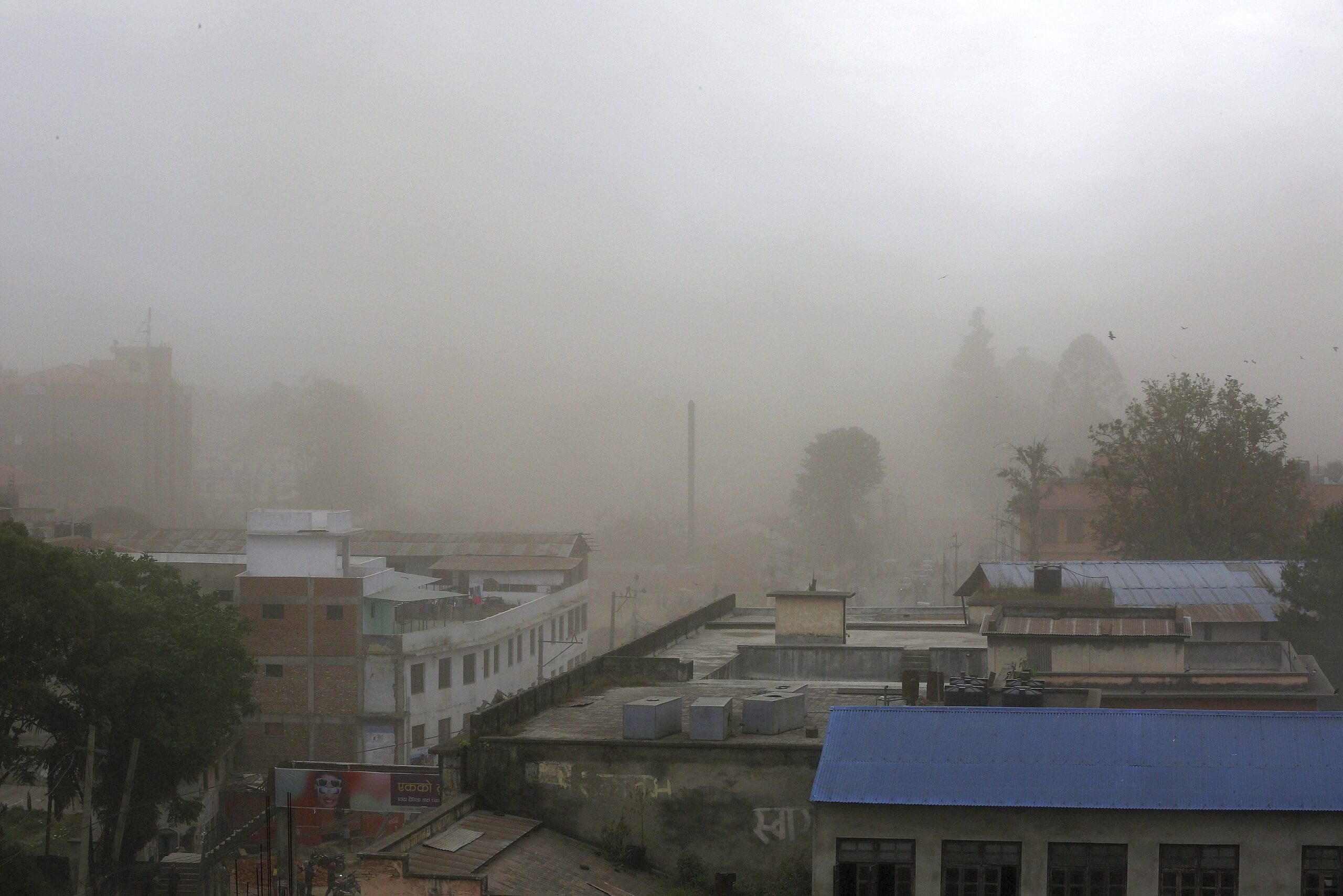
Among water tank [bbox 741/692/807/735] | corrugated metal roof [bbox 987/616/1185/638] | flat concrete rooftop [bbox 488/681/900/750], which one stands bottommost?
flat concrete rooftop [bbox 488/681/900/750]

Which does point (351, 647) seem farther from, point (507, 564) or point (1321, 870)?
point (1321, 870)

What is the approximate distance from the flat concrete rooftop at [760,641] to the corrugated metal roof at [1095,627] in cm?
370

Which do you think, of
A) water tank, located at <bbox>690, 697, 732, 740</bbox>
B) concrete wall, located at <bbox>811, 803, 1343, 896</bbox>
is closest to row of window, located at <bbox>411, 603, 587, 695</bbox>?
water tank, located at <bbox>690, 697, 732, 740</bbox>

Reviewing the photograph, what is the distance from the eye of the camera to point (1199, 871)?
13.1 m

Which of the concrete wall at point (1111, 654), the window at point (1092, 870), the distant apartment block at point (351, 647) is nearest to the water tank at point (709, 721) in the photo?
the window at point (1092, 870)

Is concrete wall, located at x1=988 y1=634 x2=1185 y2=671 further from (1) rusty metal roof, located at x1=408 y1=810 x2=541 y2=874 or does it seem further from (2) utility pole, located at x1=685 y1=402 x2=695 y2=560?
(2) utility pole, located at x1=685 y1=402 x2=695 y2=560

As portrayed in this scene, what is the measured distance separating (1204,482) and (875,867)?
3823 cm

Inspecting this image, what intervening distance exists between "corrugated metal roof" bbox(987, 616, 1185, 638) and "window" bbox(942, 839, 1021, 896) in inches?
291

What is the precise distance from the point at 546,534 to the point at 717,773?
4379cm

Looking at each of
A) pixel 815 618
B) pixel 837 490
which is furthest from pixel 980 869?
pixel 837 490

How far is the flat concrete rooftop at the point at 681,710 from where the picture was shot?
1631 centimetres

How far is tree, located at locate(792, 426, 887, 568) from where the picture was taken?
81.9 meters

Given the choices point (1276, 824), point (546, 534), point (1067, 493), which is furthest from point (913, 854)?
point (1067, 493)

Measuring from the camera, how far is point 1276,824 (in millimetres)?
12984
